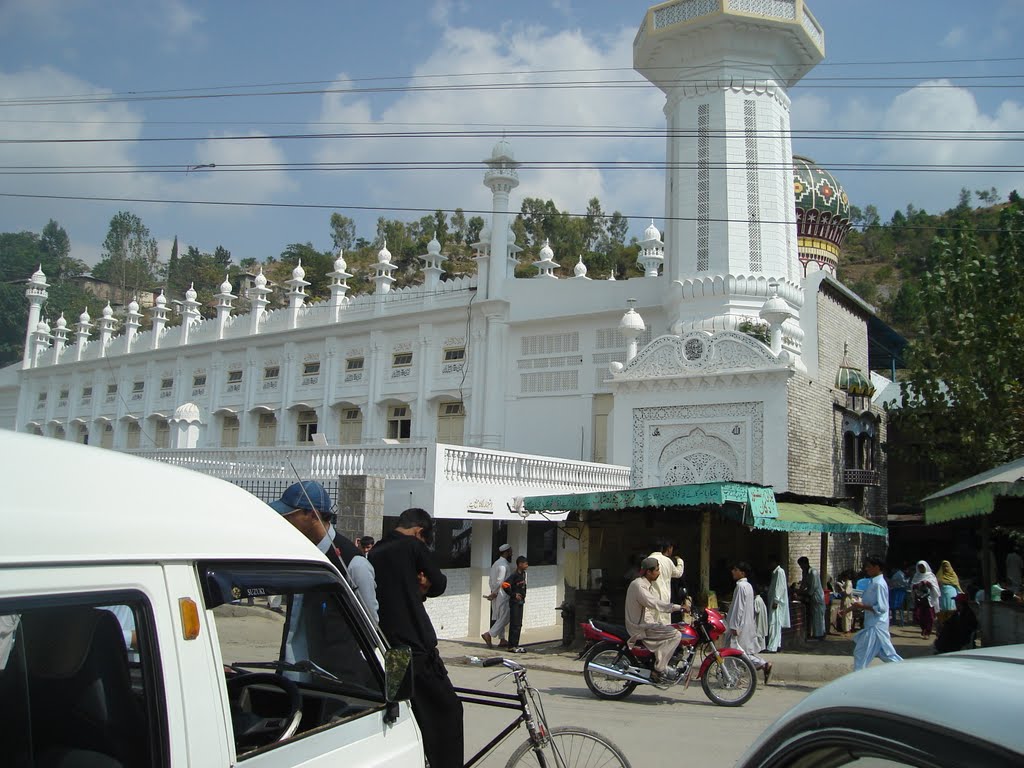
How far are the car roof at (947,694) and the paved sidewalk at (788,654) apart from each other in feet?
23.1

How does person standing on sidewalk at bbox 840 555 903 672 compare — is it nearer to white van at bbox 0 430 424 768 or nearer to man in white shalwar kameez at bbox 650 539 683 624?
man in white shalwar kameez at bbox 650 539 683 624

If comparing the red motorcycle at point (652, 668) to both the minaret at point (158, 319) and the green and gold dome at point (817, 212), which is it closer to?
the green and gold dome at point (817, 212)

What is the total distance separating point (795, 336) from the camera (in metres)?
19.3

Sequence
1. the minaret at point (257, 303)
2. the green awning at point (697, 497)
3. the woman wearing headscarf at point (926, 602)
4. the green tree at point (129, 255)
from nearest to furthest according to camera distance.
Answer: the green awning at point (697, 497) → the woman wearing headscarf at point (926, 602) → the minaret at point (257, 303) → the green tree at point (129, 255)

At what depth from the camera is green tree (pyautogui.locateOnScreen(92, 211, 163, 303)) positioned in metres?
72.3

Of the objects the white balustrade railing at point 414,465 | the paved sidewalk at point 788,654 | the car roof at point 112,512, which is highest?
the white balustrade railing at point 414,465

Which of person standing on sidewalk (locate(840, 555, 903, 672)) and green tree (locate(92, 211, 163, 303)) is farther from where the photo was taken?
green tree (locate(92, 211, 163, 303))

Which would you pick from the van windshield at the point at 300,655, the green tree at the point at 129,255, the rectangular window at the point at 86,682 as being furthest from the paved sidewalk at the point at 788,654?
the green tree at the point at 129,255

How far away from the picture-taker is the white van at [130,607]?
6.60 ft

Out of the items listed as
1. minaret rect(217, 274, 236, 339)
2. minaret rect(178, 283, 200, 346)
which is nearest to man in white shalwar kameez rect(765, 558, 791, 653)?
minaret rect(217, 274, 236, 339)

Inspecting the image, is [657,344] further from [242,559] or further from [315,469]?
[242,559]

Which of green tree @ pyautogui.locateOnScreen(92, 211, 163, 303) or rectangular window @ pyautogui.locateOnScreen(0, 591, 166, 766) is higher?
green tree @ pyautogui.locateOnScreen(92, 211, 163, 303)

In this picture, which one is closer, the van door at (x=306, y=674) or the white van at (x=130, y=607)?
the white van at (x=130, y=607)

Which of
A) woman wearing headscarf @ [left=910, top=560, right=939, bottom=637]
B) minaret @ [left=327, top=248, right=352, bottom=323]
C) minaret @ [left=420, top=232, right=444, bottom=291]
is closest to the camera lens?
woman wearing headscarf @ [left=910, top=560, right=939, bottom=637]
